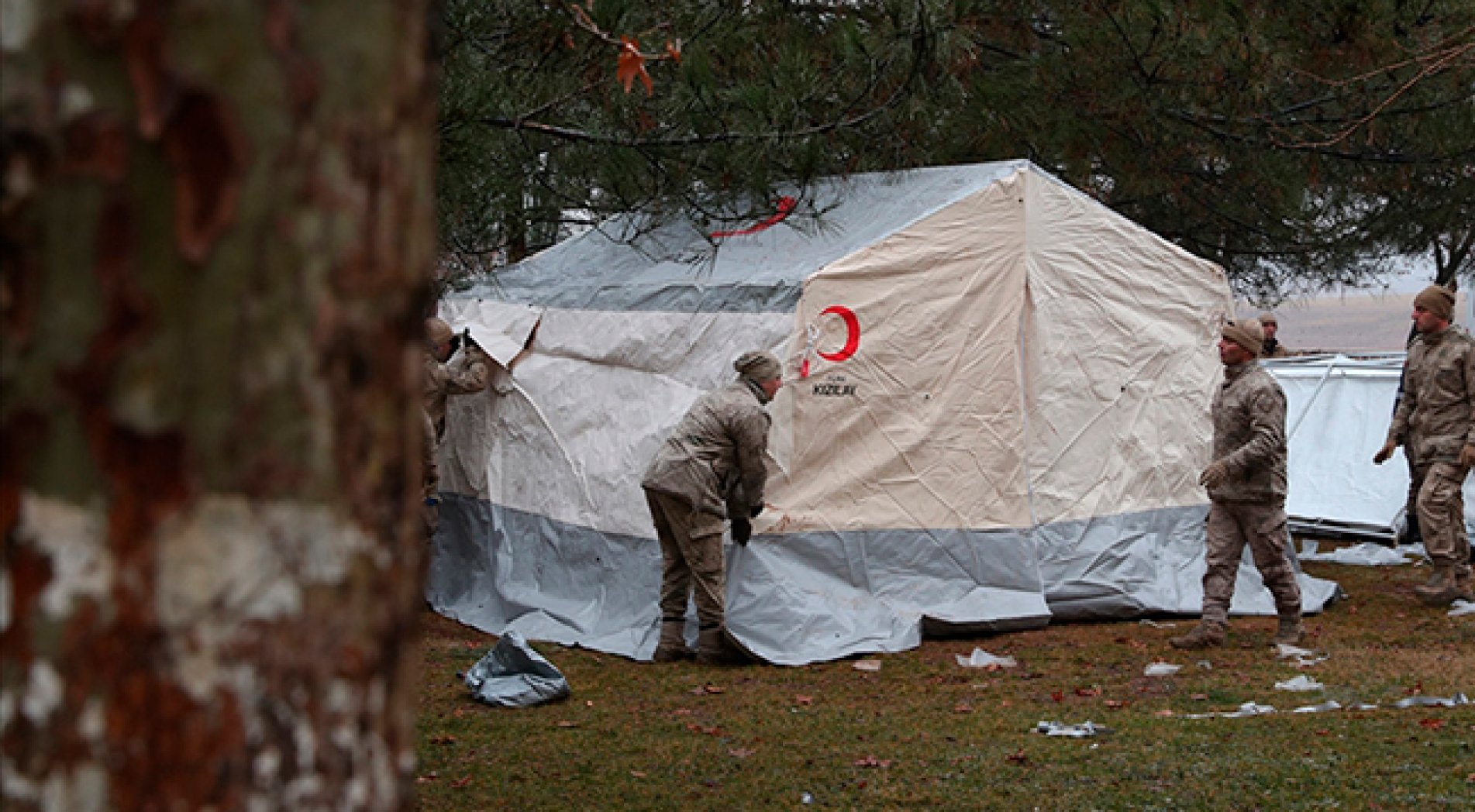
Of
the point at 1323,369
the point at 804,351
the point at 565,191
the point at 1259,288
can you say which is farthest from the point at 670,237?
the point at 1259,288

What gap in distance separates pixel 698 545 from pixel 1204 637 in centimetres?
269

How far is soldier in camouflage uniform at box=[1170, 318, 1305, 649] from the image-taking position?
7.57 m

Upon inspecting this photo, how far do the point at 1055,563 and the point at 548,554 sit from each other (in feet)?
10.3

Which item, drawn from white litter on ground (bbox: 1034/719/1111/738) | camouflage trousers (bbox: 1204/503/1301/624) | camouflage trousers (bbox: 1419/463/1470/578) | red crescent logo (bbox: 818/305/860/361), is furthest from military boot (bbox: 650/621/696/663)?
camouflage trousers (bbox: 1419/463/1470/578)

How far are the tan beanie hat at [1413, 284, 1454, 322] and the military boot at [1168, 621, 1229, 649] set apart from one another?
252 cm

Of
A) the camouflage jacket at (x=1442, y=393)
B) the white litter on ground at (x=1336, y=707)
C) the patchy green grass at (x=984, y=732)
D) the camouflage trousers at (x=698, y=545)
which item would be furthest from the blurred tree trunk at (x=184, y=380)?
the camouflage jacket at (x=1442, y=393)

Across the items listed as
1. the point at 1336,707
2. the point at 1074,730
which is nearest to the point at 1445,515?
the point at 1336,707

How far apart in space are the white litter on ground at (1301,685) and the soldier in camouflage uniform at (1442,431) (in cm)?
275

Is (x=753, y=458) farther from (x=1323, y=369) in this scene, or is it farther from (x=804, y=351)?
(x=1323, y=369)

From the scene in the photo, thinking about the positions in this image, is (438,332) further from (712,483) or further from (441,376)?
(712,483)

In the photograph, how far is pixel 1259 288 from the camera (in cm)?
1545

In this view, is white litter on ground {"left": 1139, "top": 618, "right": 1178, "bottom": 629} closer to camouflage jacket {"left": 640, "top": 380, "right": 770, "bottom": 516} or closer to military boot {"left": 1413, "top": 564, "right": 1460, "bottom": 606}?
military boot {"left": 1413, "top": 564, "right": 1460, "bottom": 606}

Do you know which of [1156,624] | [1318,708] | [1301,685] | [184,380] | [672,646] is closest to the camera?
[184,380]

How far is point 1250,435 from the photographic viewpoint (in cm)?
767
